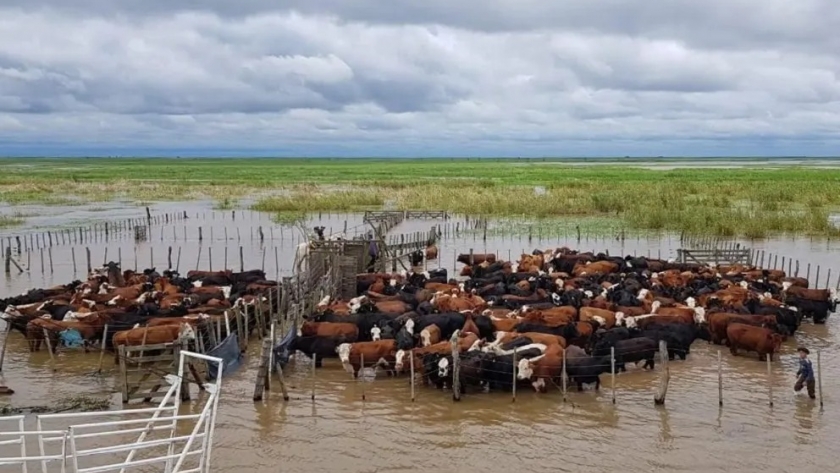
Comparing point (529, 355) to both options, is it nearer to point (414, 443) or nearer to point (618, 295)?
point (414, 443)

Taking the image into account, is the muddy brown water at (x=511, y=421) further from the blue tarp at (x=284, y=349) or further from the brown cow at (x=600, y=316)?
the brown cow at (x=600, y=316)

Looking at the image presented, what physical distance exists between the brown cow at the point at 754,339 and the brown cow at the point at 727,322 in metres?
0.58

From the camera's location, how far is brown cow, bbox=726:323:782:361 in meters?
16.3

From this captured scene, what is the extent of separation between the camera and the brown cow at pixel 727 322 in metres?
17.6

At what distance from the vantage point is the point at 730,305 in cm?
1933

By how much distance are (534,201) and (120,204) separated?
3168 cm

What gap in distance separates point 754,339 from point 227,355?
10.7 m

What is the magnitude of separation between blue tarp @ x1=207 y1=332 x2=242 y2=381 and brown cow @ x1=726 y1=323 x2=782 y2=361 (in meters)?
10.3

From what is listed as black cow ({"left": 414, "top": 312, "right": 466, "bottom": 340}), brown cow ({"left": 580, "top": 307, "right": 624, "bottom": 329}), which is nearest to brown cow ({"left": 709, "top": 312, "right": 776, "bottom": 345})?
brown cow ({"left": 580, "top": 307, "right": 624, "bottom": 329})

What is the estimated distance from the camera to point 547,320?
17.9 m

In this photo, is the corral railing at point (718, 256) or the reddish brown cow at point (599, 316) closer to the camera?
the reddish brown cow at point (599, 316)

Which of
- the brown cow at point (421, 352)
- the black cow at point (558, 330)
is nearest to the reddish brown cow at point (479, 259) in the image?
the black cow at point (558, 330)

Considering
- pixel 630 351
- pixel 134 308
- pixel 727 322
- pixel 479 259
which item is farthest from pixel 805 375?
pixel 479 259

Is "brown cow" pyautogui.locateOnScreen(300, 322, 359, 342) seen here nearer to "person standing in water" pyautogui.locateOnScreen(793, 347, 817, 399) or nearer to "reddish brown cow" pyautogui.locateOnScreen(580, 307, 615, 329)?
"reddish brown cow" pyautogui.locateOnScreen(580, 307, 615, 329)
